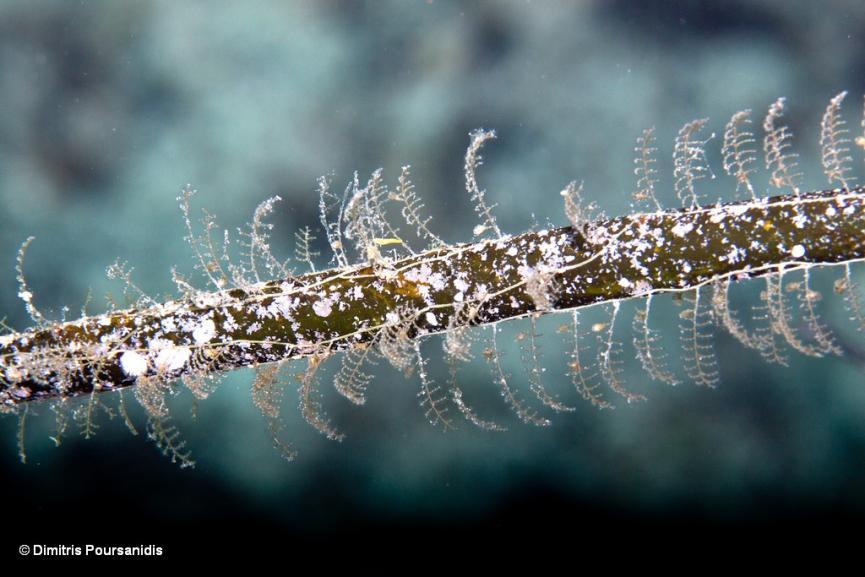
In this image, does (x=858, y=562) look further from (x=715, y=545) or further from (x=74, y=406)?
(x=74, y=406)

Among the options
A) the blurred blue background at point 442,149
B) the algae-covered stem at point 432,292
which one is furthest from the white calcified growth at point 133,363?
the blurred blue background at point 442,149

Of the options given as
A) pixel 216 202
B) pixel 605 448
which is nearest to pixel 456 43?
pixel 216 202

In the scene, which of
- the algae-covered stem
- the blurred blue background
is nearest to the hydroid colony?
the algae-covered stem

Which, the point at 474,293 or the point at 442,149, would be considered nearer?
the point at 474,293

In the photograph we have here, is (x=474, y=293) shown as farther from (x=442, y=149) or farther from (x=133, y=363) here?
(x=442, y=149)

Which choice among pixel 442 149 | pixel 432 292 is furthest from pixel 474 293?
pixel 442 149

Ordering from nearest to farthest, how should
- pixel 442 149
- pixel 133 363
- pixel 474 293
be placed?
pixel 474 293 < pixel 133 363 < pixel 442 149

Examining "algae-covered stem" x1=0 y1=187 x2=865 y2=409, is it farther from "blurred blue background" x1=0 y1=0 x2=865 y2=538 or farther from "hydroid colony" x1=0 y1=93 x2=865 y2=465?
"blurred blue background" x1=0 y1=0 x2=865 y2=538
